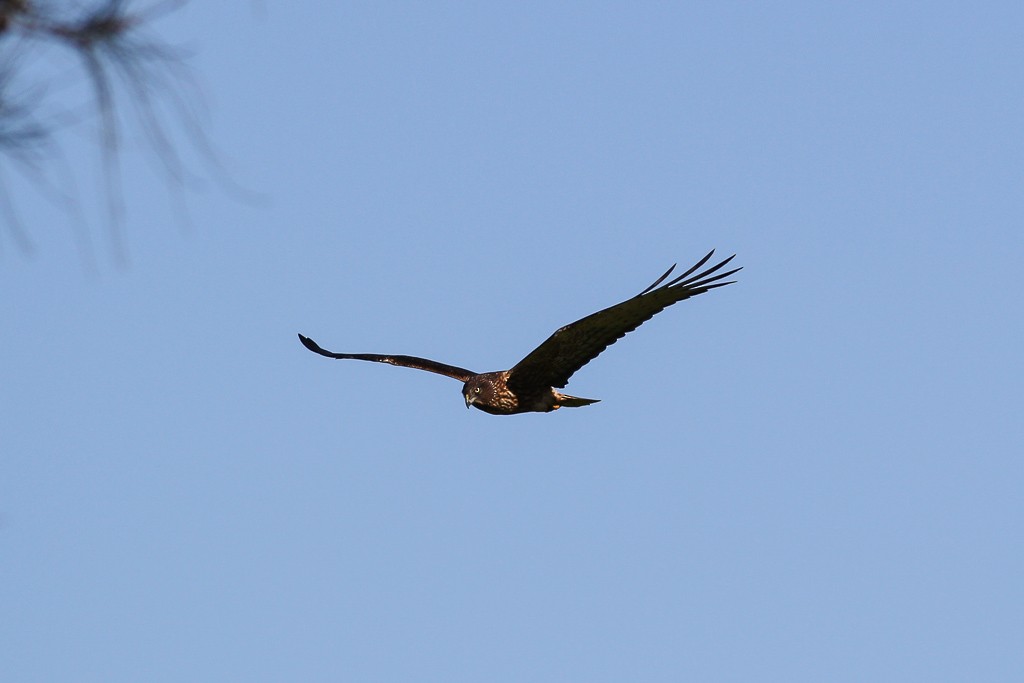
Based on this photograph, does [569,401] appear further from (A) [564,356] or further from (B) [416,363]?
(B) [416,363]

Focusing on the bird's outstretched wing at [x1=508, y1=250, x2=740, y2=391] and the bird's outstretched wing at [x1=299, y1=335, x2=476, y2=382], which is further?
the bird's outstretched wing at [x1=299, y1=335, x2=476, y2=382]

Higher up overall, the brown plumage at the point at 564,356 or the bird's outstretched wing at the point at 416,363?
the bird's outstretched wing at the point at 416,363

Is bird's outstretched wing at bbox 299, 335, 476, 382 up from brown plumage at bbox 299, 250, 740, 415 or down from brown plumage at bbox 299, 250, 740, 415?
up

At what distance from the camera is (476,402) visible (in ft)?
43.2

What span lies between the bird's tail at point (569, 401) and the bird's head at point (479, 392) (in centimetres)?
65

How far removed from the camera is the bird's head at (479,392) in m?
13.0

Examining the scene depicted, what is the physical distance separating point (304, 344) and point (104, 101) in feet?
44.7

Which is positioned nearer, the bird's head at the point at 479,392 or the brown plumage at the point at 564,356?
the brown plumage at the point at 564,356

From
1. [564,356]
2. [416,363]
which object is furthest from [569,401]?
[416,363]

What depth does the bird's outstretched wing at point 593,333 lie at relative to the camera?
37.2ft

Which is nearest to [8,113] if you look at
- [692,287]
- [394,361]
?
[692,287]

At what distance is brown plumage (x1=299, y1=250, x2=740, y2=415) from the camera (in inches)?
448

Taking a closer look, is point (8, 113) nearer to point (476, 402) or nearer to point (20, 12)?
point (20, 12)

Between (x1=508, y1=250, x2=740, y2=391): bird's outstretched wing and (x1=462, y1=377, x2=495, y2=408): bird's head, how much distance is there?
0.93 ft
